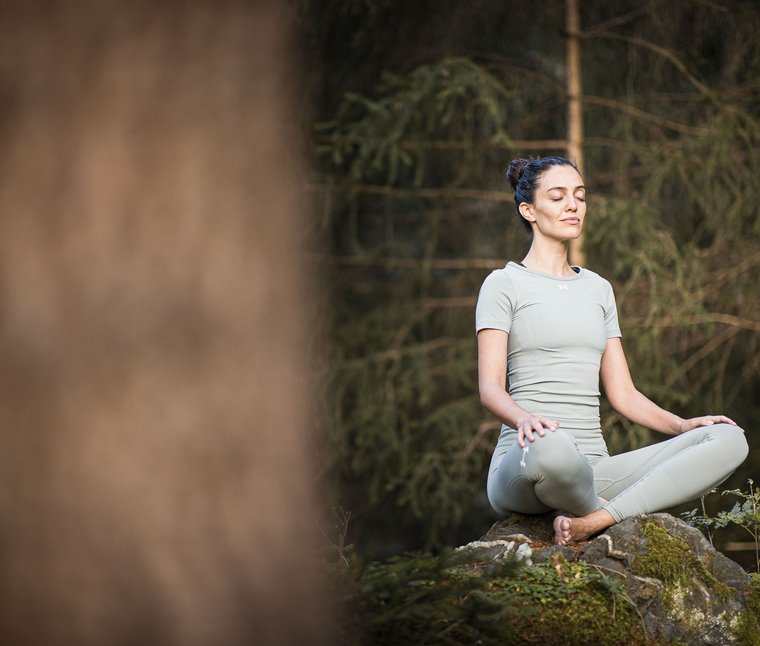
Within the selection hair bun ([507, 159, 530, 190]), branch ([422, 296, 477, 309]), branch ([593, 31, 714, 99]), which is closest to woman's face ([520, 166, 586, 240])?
hair bun ([507, 159, 530, 190])

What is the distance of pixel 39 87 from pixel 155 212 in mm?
303

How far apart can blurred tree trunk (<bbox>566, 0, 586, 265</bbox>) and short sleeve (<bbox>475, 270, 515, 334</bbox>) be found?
4.72 meters

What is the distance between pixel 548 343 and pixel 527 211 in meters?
0.56

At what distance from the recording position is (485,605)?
2.85 metres

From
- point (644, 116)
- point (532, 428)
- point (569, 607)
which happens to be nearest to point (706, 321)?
point (644, 116)

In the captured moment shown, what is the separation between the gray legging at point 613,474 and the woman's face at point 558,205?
86 centimetres

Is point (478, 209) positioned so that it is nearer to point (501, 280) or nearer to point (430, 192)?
point (430, 192)

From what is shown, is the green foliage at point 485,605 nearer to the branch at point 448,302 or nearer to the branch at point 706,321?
the branch at point 706,321

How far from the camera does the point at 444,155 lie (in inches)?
372

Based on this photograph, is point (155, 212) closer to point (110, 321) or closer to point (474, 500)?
point (110, 321)

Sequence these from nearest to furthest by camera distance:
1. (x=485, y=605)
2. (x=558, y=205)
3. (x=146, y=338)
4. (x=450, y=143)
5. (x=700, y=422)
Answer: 1. (x=146, y=338)
2. (x=485, y=605)
3. (x=700, y=422)
4. (x=558, y=205)
5. (x=450, y=143)

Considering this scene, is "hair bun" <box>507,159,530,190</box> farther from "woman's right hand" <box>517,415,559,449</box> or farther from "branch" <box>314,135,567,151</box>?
"branch" <box>314,135,567,151</box>

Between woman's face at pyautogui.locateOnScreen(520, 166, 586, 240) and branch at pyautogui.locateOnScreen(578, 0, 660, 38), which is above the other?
branch at pyautogui.locateOnScreen(578, 0, 660, 38)

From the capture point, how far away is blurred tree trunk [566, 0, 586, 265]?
8.47m
